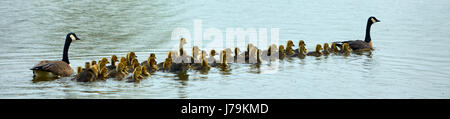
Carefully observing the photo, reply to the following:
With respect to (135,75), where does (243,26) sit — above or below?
above

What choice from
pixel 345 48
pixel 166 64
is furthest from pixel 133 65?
pixel 345 48

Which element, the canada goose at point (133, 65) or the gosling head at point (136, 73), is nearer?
the gosling head at point (136, 73)

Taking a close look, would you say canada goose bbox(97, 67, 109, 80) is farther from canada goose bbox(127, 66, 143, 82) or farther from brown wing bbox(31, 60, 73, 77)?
brown wing bbox(31, 60, 73, 77)

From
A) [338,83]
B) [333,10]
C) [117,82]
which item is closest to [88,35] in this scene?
[117,82]

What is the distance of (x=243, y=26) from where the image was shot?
20.9m

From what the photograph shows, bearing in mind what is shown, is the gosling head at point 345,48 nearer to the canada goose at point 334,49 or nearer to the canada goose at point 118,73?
the canada goose at point 334,49

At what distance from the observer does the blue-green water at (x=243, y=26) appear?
34.0ft

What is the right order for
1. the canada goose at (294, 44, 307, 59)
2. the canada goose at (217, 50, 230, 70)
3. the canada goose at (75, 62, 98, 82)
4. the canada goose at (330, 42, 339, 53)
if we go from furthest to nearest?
the canada goose at (330, 42, 339, 53) < the canada goose at (294, 44, 307, 59) < the canada goose at (217, 50, 230, 70) < the canada goose at (75, 62, 98, 82)

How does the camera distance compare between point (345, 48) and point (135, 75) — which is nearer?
point (135, 75)

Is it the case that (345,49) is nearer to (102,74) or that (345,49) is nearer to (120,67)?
(120,67)

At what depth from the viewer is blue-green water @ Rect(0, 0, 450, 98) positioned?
34.0 feet

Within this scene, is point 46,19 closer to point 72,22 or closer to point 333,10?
point 72,22

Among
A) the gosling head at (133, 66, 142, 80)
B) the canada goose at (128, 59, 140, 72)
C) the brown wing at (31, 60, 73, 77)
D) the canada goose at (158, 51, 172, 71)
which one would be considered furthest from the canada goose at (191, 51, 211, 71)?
the brown wing at (31, 60, 73, 77)

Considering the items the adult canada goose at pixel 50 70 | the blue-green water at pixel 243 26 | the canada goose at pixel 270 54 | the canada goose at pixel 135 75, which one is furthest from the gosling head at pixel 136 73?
the canada goose at pixel 270 54
